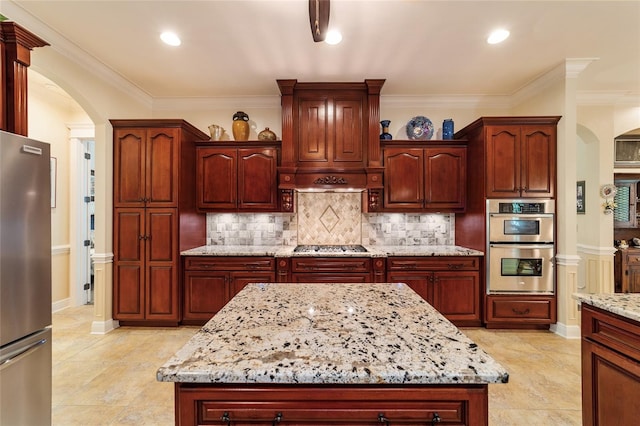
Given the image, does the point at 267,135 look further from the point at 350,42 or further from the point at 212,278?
the point at 212,278

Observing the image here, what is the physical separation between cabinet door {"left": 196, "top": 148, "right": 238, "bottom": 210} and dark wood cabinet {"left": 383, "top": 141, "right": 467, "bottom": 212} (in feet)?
6.38

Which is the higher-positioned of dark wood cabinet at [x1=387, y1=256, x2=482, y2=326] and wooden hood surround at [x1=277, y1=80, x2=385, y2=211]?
wooden hood surround at [x1=277, y1=80, x2=385, y2=211]

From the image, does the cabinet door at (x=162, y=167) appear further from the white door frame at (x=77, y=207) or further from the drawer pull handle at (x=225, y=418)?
A: the drawer pull handle at (x=225, y=418)

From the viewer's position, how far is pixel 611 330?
1.40 metres

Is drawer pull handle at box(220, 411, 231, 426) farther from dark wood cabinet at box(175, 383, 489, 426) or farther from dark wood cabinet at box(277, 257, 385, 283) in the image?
dark wood cabinet at box(277, 257, 385, 283)

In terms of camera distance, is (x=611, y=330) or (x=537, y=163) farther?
(x=537, y=163)

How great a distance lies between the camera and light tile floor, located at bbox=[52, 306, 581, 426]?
77.8 inches

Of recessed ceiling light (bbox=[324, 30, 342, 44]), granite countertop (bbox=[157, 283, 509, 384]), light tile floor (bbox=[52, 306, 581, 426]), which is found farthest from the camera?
recessed ceiling light (bbox=[324, 30, 342, 44])

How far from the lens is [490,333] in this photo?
3277mm

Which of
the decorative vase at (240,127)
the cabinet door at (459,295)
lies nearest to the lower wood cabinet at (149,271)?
the decorative vase at (240,127)

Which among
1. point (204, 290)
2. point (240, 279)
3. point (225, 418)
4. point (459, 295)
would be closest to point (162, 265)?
point (204, 290)

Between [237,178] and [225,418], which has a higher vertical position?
[237,178]

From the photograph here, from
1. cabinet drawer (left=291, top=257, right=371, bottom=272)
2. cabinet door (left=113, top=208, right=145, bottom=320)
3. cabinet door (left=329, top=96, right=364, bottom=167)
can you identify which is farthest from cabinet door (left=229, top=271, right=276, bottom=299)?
cabinet door (left=329, top=96, right=364, bottom=167)

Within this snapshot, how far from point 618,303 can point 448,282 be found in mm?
2017
